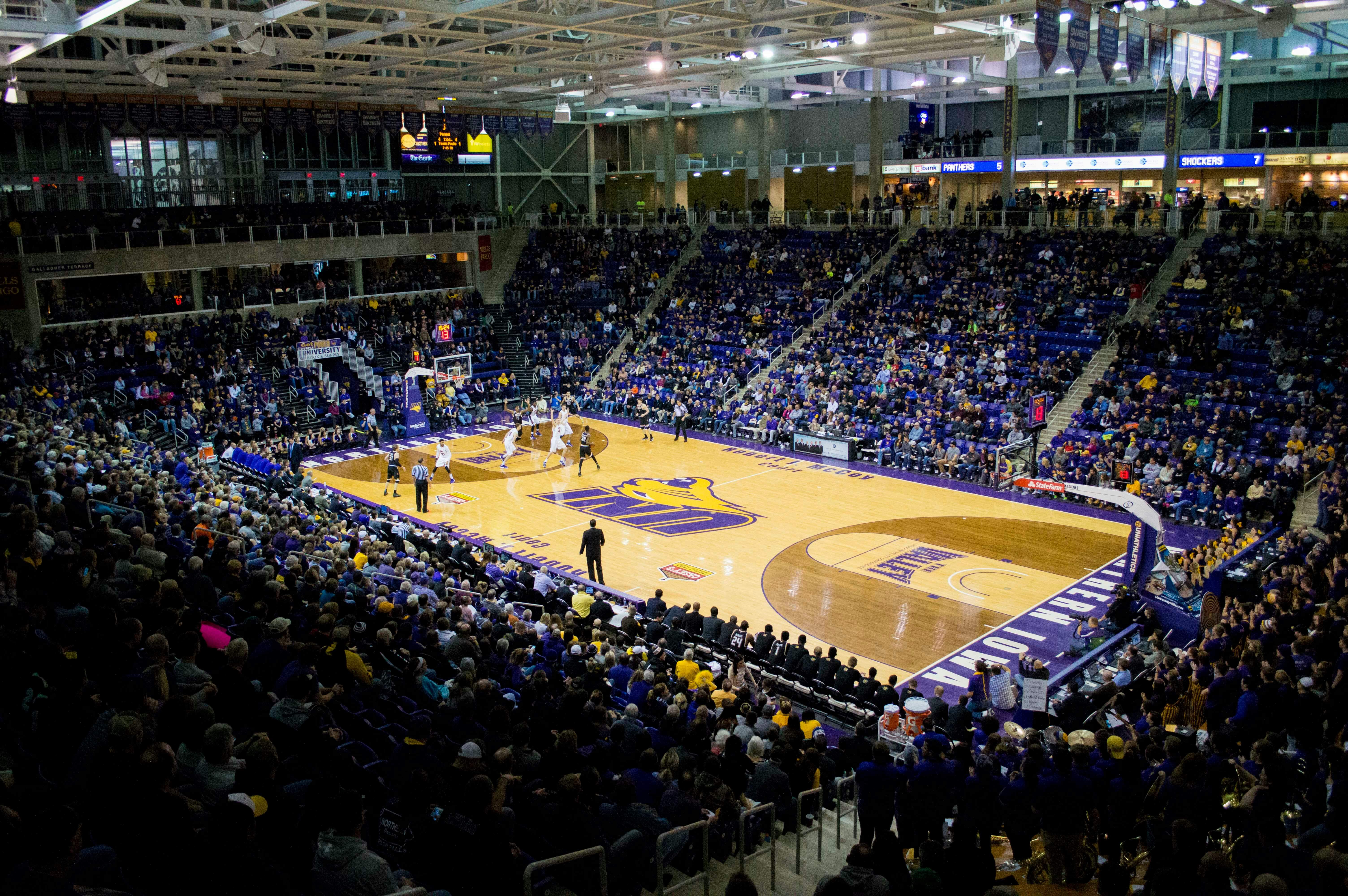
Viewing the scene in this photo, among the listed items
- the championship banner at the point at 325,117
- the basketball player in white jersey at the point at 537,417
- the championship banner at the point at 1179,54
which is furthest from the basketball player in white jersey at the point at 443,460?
the championship banner at the point at 1179,54

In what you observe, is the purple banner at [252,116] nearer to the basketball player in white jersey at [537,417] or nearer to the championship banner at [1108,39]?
the basketball player in white jersey at [537,417]

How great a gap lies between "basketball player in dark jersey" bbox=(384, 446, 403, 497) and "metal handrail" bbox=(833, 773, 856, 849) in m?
19.0

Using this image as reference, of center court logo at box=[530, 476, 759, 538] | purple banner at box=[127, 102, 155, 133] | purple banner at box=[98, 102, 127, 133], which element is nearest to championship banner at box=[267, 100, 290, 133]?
purple banner at box=[127, 102, 155, 133]

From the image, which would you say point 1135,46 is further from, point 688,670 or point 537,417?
point 537,417

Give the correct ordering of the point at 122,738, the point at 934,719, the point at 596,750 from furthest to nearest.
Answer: the point at 934,719, the point at 596,750, the point at 122,738

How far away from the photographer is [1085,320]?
30.3 metres

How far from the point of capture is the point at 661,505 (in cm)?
2491

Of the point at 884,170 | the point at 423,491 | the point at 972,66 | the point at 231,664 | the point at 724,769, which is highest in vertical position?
the point at 972,66

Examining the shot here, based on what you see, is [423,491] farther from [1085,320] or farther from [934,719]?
[1085,320]

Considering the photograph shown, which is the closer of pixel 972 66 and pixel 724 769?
pixel 724 769

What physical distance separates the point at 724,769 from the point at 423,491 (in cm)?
1748

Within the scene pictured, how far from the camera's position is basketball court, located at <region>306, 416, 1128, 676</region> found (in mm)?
17953

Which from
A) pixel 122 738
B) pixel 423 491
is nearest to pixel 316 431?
pixel 423 491

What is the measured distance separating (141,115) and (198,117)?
1693 millimetres
